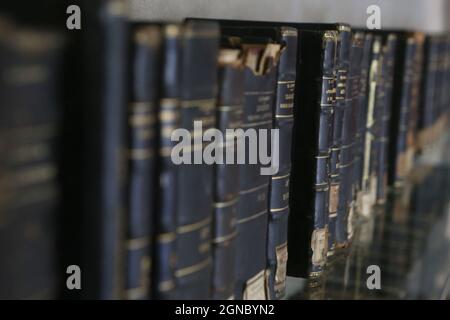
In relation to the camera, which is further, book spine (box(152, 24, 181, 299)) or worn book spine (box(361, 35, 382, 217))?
worn book spine (box(361, 35, 382, 217))

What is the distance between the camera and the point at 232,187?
24.1 inches

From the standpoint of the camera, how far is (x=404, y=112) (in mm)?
1413

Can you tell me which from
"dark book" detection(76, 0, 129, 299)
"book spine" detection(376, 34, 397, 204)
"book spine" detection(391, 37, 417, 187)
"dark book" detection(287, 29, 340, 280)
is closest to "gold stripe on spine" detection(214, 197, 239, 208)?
"dark book" detection(76, 0, 129, 299)

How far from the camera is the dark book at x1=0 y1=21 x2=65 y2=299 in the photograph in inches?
16.6

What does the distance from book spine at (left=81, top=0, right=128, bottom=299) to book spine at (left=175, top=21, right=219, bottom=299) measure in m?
0.07

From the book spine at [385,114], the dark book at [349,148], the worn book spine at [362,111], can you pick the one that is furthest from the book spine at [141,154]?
the book spine at [385,114]

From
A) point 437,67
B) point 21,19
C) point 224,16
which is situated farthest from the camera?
point 437,67

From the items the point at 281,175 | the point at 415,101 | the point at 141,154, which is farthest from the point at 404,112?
the point at 141,154

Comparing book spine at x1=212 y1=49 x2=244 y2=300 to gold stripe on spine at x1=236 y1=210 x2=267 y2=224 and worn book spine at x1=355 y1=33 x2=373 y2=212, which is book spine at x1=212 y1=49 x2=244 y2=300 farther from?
worn book spine at x1=355 y1=33 x2=373 y2=212

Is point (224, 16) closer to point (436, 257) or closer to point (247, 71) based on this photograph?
point (247, 71)

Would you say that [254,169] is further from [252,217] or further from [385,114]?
[385,114]

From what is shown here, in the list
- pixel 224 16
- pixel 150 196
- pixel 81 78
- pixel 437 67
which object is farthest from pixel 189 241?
pixel 437 67

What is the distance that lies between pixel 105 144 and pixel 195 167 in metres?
0.10
